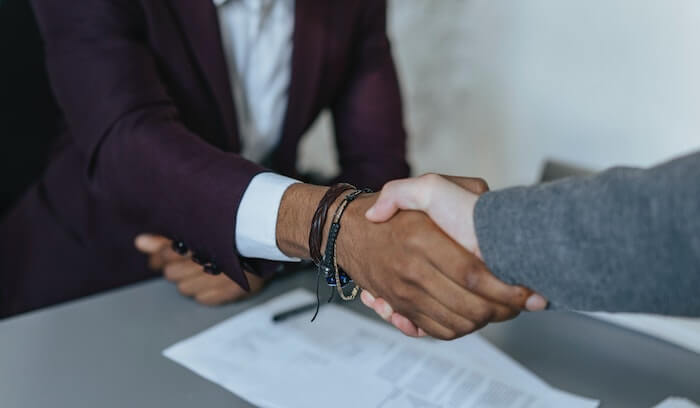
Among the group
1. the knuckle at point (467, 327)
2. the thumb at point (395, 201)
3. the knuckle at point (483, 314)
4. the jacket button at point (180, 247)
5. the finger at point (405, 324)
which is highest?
the thumb at point (395, 201)

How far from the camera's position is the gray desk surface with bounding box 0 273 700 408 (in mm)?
700

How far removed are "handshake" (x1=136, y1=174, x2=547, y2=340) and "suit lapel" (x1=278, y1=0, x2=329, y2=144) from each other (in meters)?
0.40

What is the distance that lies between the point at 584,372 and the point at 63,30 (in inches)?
33.7

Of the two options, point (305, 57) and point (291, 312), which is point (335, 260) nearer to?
point (291, 312)

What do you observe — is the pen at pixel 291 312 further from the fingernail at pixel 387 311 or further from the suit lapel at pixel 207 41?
the suit lapel at pixel 207 41

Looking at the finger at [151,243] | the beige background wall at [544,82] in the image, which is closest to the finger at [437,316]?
the finger at [151,243]

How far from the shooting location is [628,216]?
1.69 feet

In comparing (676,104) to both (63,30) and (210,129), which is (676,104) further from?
(63,30)

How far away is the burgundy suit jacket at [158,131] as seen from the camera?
2.70 ft

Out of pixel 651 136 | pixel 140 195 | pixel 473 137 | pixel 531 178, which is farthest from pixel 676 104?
pixel 140 195

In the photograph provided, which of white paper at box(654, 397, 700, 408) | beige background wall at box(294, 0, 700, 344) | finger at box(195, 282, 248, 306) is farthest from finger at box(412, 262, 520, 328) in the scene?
beige background wall at box(294, 0, 700, 344)

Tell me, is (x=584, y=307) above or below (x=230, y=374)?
Result: above

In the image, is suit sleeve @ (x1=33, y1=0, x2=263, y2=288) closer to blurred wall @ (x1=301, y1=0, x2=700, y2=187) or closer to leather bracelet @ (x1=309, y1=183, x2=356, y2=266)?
leather bracelet @ (x1=309, y1=183, x2=356, y2=266)

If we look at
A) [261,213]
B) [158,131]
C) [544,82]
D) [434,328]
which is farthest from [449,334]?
[544,82]
